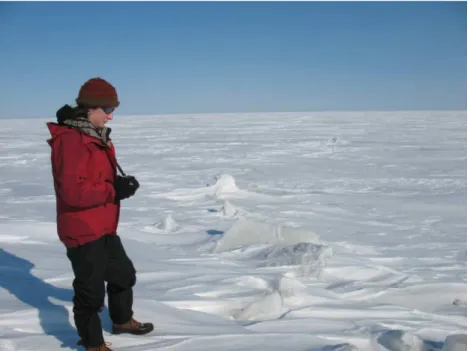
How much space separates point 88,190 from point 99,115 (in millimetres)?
358

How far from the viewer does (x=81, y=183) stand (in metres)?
2.19

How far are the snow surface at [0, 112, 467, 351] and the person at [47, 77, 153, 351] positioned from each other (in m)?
0.32

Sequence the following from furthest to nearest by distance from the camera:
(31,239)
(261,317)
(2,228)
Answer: (2,228) < (31,239) < (261,317)

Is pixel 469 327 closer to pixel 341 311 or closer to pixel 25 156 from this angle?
pixel 341 311

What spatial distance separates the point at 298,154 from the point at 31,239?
37.5 ft

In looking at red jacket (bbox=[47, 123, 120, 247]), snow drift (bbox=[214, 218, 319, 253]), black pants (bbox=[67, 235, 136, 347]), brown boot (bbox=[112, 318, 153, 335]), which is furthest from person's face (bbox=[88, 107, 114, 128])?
snow drift (bbox=[214, 218, 319, 253])

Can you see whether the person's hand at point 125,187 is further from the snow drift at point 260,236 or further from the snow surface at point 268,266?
the snow drift at point 260,236

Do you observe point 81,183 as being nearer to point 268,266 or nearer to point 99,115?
point 99,115

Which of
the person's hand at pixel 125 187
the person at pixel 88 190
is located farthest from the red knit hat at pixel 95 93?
the person's hand at pixel 125 187

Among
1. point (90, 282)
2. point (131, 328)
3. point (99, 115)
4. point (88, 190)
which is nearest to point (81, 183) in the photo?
point (88, 190)

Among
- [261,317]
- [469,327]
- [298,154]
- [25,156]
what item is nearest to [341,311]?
[261,317]

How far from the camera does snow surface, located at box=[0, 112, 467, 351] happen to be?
2.73m

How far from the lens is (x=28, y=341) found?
2.46m

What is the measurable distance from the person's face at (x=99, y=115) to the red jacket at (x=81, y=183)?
110 mm
